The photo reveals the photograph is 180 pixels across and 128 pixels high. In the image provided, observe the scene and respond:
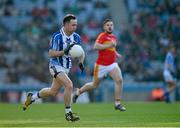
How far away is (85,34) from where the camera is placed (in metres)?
39.2

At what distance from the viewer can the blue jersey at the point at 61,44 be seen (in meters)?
17.7

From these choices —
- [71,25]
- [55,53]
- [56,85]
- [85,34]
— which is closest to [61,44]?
[55,53]

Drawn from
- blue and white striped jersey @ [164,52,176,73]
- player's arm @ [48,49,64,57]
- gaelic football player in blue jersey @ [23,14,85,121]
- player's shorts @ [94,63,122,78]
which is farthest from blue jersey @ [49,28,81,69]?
blue and white striped jersey @ [164,52,176,73]

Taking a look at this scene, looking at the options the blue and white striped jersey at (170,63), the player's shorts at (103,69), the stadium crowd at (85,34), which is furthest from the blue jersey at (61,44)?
the stadium crowd at (85,34)

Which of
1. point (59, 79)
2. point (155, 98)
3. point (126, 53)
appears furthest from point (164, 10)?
point (59, 79)

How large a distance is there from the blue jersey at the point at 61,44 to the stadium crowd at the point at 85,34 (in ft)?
54.7

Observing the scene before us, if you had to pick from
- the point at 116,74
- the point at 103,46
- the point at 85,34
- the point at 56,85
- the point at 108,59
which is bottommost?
the point at 56,85

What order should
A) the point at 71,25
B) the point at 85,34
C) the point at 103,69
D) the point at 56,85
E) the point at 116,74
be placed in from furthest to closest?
the point at 85,34 < the point at 103,69 < the point at 116,74 < the point at 56,85 < the point at 71,25

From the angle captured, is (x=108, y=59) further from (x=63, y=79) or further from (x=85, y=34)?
(x=85, y=34)

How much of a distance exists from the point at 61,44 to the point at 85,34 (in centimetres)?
2147

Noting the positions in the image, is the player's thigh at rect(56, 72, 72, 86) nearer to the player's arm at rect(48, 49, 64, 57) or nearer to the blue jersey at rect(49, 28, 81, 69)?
the blue jersey at rect(49, 28, 81, 69)

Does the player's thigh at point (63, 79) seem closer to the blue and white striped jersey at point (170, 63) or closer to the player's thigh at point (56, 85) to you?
the player's thigh at point (56, 85)

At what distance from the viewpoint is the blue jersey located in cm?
1767

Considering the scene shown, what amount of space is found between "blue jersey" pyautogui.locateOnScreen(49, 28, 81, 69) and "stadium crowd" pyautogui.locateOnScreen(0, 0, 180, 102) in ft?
54.7
